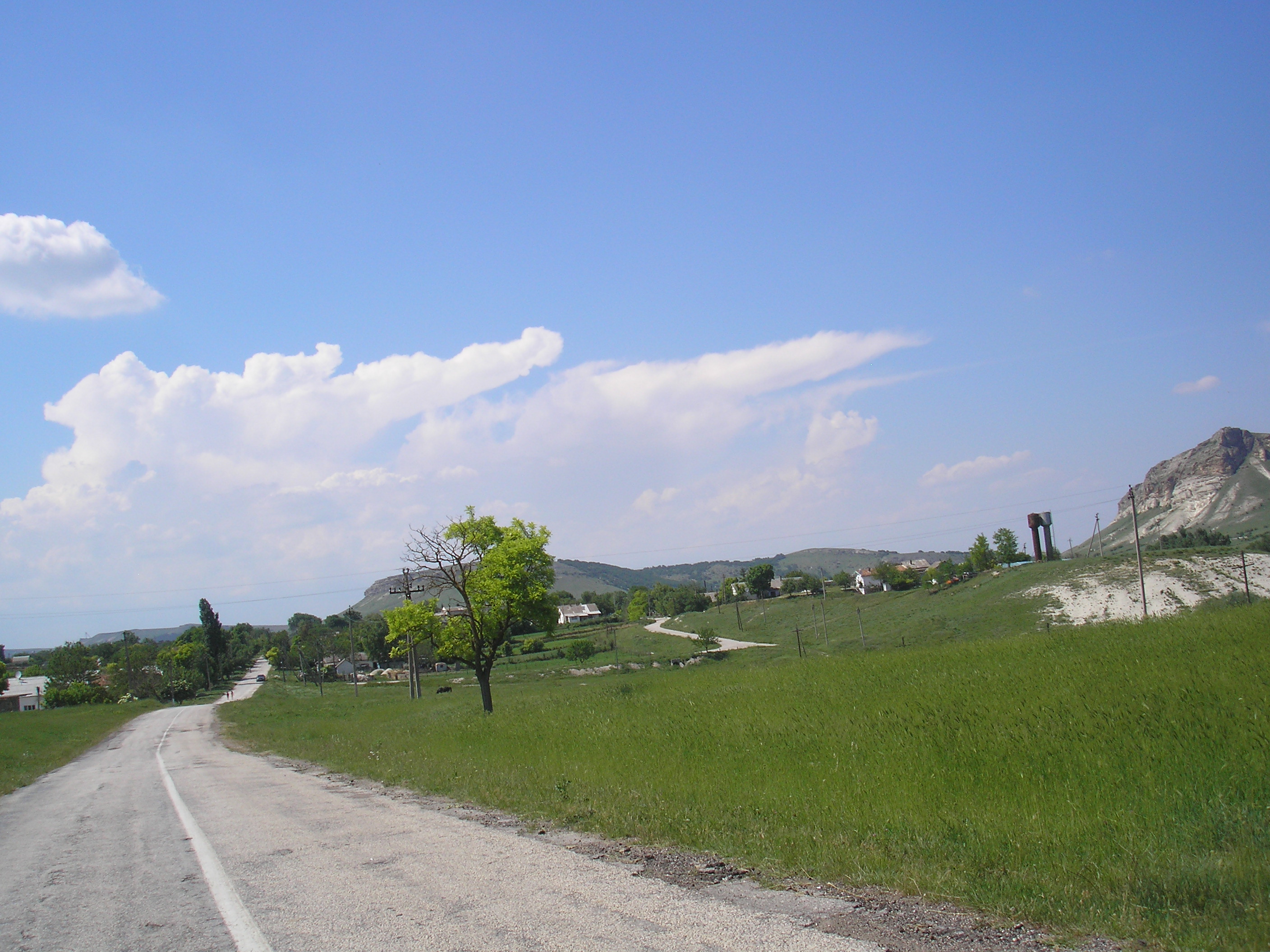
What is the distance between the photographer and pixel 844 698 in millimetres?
17141

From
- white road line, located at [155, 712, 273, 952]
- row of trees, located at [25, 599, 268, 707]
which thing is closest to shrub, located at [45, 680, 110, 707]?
row of trees, located at [25, 599, 268, 707]

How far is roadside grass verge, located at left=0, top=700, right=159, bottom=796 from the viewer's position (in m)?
25.9

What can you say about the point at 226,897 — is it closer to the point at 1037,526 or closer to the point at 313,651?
the point at 1037,526

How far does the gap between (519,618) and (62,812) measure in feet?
62.8

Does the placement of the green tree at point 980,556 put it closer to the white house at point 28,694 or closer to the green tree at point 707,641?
the green tree at point 707,641

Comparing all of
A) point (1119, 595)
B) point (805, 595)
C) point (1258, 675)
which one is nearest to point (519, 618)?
point (1258, 675)

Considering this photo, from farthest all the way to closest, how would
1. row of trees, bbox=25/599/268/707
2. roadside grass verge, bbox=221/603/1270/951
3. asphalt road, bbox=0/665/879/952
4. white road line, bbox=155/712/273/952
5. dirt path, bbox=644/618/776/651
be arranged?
row of trees, bbox=25/599/268/707, dirt path, bbox=644/618/776/651, roadside grass verge, bbox=221/603/1270/951, white road line, bbox=155/712/273/952, asphalt road, bbox=0/665/879/952

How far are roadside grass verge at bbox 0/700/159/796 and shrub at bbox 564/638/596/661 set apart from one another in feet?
148

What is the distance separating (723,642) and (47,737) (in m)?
67.3

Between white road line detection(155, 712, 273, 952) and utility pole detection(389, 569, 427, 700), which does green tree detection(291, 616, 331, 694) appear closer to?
utility pole detection(389, 569, 427, 700)

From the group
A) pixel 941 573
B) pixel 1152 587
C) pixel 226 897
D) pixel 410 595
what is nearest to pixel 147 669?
pixel 410 595

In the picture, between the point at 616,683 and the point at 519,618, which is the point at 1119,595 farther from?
the point at 519,618

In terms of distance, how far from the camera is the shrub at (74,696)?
334ft

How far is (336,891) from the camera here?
25.3 feet
